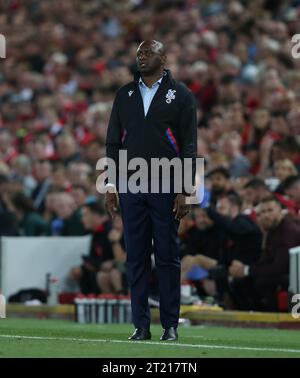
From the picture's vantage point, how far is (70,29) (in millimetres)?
29094

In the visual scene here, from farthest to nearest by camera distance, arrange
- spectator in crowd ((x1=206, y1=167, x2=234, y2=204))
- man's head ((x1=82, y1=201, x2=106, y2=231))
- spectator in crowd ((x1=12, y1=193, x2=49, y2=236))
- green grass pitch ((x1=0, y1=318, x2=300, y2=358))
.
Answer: spectator in crowd ((x1=12, y1=193, x2=49, y2=236)), man's head ((x1=82, y1=201, x2=106, y2=231)), spectator in crowd ((x1=206, y1=167, x2=234, y2=204)), green grass pitch ((x1=0, y1=318, x2=300, y2=358))

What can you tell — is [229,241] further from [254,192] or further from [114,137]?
[114,137]

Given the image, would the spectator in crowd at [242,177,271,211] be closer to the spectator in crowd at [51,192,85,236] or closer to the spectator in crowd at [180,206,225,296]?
the spectator in crowd at [180,206,225,296]

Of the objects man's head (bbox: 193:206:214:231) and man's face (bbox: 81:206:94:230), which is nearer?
man's head (bbox: 193:206:214:231)

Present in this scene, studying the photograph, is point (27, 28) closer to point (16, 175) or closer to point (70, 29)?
point (70, 29)

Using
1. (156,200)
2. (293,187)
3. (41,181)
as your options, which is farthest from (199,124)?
(156,200)

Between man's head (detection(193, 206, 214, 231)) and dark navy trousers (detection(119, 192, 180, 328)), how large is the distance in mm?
5320

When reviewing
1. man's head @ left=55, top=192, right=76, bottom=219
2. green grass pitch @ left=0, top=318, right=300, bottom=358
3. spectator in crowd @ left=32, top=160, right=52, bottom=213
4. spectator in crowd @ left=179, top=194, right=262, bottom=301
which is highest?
spectator in crowd @ left=32, top=160, right=52, bottom=213

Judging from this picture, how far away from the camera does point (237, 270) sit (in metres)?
15.2

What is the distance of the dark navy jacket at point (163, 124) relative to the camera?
34.8ft

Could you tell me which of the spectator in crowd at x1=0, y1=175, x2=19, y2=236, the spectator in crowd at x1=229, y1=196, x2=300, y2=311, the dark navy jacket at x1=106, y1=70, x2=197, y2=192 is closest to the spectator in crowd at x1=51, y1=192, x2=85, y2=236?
the spectator in crowd at x1=0, y1=175, x2=19, y2=236

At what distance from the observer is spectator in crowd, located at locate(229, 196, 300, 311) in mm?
14820

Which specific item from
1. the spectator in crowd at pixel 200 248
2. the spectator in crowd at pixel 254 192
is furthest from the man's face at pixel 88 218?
the spectator in crowd at pixel 254 192

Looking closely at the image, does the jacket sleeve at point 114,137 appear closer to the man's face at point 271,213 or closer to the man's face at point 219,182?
the man's face at point 271,213
